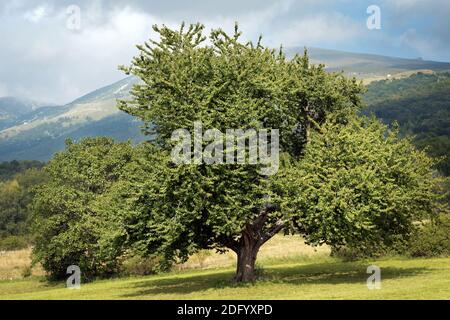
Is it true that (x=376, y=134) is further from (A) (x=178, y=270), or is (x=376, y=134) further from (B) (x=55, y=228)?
(B) (x=55, y=228)

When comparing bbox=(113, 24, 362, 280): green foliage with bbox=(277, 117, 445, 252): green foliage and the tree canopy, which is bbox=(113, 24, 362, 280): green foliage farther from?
bbox=(277, 117, 445, 252): green foliage

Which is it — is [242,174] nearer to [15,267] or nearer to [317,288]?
[317,288]

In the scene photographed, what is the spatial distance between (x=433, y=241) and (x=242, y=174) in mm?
28915

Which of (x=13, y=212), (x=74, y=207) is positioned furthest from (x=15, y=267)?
(x=13, y=212)

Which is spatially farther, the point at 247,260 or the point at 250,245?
the point at 250,245

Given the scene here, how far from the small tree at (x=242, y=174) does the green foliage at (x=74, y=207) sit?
24457 mm

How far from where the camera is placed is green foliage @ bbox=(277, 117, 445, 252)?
110 feet

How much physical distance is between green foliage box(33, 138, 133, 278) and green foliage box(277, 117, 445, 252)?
29.9m

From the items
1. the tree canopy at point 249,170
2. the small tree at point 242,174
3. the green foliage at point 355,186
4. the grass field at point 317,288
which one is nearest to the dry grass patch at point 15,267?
the grass field at point 317,288

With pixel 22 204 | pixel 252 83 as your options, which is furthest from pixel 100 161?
pixel 22 204

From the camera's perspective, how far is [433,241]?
55781 mm

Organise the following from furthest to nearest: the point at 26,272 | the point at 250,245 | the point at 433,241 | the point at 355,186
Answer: the point at 26,272 → the point at 433,241 → the point at 250,245 → the point at 355,186

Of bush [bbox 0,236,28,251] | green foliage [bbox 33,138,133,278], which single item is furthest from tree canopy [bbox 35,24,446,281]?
bush [bbox 0,236,28,251]

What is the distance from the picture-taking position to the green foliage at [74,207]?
62.1 m
